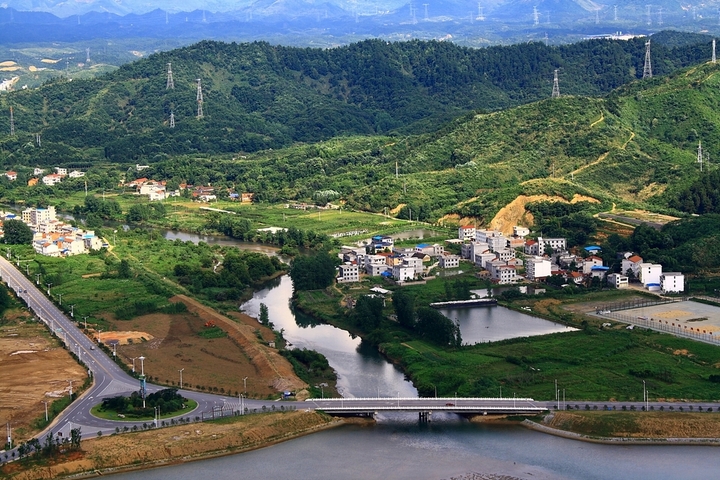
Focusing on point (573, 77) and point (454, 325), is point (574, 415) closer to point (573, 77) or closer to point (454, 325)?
point (454, 325)

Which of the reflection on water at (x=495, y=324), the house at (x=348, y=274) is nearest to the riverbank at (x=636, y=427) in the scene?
the reflection on water at (x=495, y=324)

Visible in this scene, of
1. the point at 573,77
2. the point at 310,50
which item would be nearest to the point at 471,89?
the point at 573,77

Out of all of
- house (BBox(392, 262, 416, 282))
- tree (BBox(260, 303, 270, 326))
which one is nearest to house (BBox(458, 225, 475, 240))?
house (BBox(392, 262, 416, 282))

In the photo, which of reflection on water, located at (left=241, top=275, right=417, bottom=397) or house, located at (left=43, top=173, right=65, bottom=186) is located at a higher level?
house, located at (left=43, top=173, right=65, bottom=186)

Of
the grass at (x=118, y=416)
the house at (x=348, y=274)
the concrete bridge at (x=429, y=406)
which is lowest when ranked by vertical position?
the concrete bridge at (x=429, y=406)

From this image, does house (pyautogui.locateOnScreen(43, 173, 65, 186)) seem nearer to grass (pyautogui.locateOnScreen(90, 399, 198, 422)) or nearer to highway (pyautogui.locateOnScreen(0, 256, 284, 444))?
highway (pyautogui.locateOnScreen(0, 256, 284, 444))

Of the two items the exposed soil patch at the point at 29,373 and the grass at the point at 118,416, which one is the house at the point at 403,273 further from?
the grass at the point at 118,416

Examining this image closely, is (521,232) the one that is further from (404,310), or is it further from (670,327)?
(670,327)
